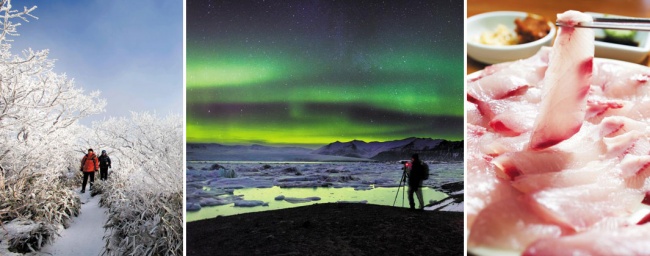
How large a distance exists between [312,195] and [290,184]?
0.15m

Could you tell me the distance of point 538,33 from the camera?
123 inches

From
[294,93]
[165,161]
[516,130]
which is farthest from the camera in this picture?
[165,161]

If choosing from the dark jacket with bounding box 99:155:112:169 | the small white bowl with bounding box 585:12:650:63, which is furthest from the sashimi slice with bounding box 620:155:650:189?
the dark jacket with bounding box 99:155:112:169

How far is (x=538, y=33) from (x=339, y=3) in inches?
A: 48.7

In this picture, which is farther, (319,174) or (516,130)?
(319,174)

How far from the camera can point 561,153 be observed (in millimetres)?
2814

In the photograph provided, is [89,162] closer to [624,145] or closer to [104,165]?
[104,165]

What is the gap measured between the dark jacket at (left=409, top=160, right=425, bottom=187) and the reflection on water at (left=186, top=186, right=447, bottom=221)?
54mm

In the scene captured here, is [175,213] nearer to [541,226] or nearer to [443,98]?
[443,98]

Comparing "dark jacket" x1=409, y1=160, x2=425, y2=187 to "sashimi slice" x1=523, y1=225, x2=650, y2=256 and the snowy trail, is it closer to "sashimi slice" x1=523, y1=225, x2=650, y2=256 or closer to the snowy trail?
"sashimi slice" x1=523, y1=225, x2=650, y2=256

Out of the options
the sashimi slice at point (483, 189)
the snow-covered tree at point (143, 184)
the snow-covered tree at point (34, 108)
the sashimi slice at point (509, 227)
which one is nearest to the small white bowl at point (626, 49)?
the sashimi slice at point (483, 189)

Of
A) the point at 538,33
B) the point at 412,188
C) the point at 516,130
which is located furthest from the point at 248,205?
the point at 538,33

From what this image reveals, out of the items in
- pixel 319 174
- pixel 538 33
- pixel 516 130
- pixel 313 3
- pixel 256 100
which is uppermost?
pixel 313 3

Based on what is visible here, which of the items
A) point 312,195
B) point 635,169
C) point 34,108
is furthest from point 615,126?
point 34,108
